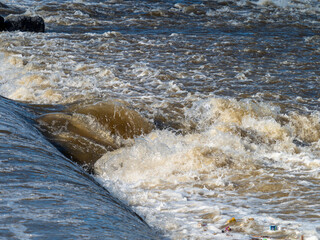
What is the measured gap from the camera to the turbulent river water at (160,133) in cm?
445

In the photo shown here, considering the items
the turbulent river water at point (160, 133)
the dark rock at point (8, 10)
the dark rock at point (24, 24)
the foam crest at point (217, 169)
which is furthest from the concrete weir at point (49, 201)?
the dark rock at point (8, 10)

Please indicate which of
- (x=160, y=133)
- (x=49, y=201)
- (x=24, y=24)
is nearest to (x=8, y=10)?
(x=24, y=24)

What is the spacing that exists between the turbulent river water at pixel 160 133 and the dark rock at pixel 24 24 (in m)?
0.36

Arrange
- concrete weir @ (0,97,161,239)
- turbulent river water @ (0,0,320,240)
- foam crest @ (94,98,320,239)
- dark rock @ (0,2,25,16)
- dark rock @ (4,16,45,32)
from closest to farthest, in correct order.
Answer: concrete weir @ (0,97,161,239) → turbulent river water @ (0,0,320,240) → foam crest @ (94,98,320,239) → dark rock @ (4,16,45,32) → dark rock @ (0,2,25,16)

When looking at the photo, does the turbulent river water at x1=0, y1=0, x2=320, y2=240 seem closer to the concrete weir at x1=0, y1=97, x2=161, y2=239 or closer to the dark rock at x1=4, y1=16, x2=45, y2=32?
the concrete weir at x1=0, y1=97, x2=161, y2=239

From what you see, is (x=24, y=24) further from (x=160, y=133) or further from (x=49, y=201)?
(x=49, y=201)

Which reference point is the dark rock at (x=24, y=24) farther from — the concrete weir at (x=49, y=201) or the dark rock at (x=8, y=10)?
the concrete weir at (x=49, y=201)

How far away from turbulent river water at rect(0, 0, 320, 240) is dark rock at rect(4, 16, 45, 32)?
36 centimetres

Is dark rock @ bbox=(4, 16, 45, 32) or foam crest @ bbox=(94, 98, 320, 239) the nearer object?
foam crest @ bbox=(94, 98, 320, 239)

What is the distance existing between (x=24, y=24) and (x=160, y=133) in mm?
9708

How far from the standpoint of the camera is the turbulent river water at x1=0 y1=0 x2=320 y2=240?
4449 millimetres

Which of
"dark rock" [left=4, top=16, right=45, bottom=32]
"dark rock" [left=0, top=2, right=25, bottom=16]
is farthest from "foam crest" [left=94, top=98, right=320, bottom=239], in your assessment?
"dark rock" [left=0, top=2, right=25, bottom=16]

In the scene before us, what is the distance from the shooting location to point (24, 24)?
15500 millimetres

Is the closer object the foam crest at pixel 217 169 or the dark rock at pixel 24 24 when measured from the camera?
the foam crest at pixel 217 169
